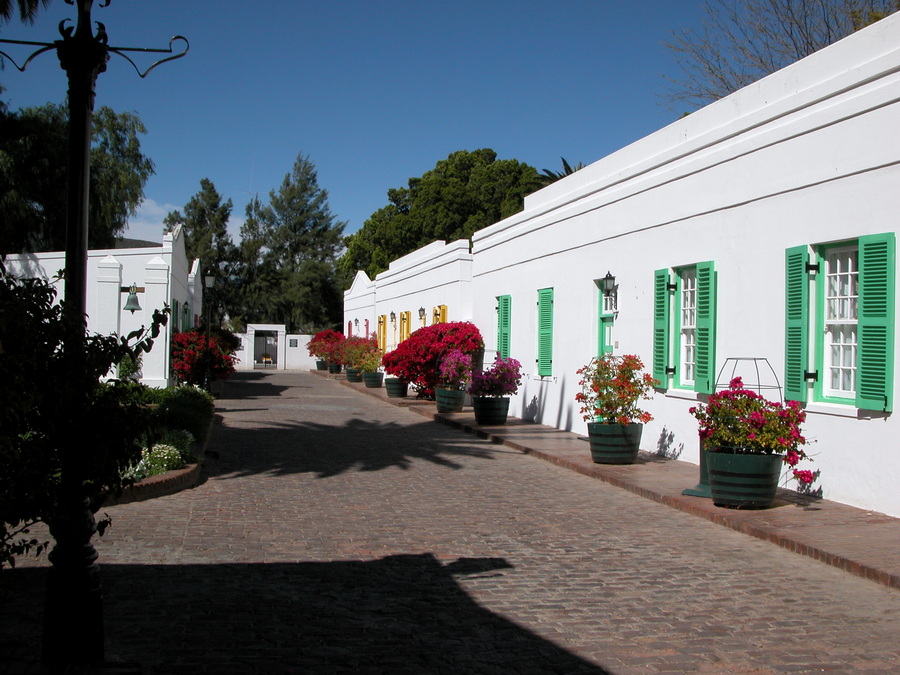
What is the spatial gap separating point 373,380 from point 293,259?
39.4m

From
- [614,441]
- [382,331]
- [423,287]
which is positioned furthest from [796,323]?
[382,331]

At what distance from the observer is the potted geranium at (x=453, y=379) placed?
66.7 feet

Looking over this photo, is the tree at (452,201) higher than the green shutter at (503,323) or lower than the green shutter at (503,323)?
higher

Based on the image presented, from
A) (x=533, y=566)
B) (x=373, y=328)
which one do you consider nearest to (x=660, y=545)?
(x=533, y=566)

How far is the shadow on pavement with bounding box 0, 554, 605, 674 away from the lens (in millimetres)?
4734

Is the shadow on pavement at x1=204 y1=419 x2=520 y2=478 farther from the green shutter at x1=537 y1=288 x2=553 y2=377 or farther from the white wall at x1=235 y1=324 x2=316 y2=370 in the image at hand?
the white wall at x1=235 y1=324 x2=316 y2=370

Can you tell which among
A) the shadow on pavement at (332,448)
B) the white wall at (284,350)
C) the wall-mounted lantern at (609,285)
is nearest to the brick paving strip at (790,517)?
the shadow on pavement at (332,448)

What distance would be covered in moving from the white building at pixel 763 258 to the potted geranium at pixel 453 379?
3.49 m

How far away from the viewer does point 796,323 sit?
31.7 ft

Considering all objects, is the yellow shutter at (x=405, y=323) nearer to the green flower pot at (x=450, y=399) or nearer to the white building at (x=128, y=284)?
the white building at (x=128, y=284)

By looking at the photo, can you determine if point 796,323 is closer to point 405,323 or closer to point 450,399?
point 450,399

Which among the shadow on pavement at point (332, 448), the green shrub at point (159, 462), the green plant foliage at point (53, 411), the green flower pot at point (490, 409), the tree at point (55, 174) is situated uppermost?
the tree at point (55, 174)

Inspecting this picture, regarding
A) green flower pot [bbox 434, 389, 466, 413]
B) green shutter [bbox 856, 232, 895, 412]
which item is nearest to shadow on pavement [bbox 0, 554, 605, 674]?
green shutter [bbox 856, 232, 895, 412]

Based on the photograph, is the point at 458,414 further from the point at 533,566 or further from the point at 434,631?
the point at 434,631
